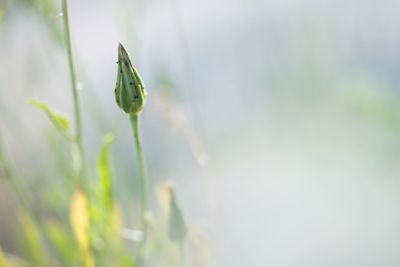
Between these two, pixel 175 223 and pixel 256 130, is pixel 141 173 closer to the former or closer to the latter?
pixel 175 223

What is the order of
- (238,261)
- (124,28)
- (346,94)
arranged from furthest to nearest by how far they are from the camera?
(346,94)
(238,261)
(124,28)

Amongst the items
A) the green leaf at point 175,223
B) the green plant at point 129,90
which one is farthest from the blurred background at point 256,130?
the green plant at point 129,90

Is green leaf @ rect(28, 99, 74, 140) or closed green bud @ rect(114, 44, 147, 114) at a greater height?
closed green bud @ rect(114, 44, 147, 114)

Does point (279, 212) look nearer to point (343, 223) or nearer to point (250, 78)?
point (343, 223)

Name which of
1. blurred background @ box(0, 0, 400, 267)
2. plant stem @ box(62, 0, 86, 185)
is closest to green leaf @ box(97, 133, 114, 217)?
plant stem @ box(62, 0, 86, 185)

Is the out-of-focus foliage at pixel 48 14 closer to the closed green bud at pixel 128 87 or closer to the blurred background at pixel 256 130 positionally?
the blurred background at pixel 256 130

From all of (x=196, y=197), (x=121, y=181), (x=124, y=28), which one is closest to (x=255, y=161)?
(x=196, y=197)

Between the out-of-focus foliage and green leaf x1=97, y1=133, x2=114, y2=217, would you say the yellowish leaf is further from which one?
the out-of-focus foliage

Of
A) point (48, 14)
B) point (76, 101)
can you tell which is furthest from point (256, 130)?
point (76, 101)
